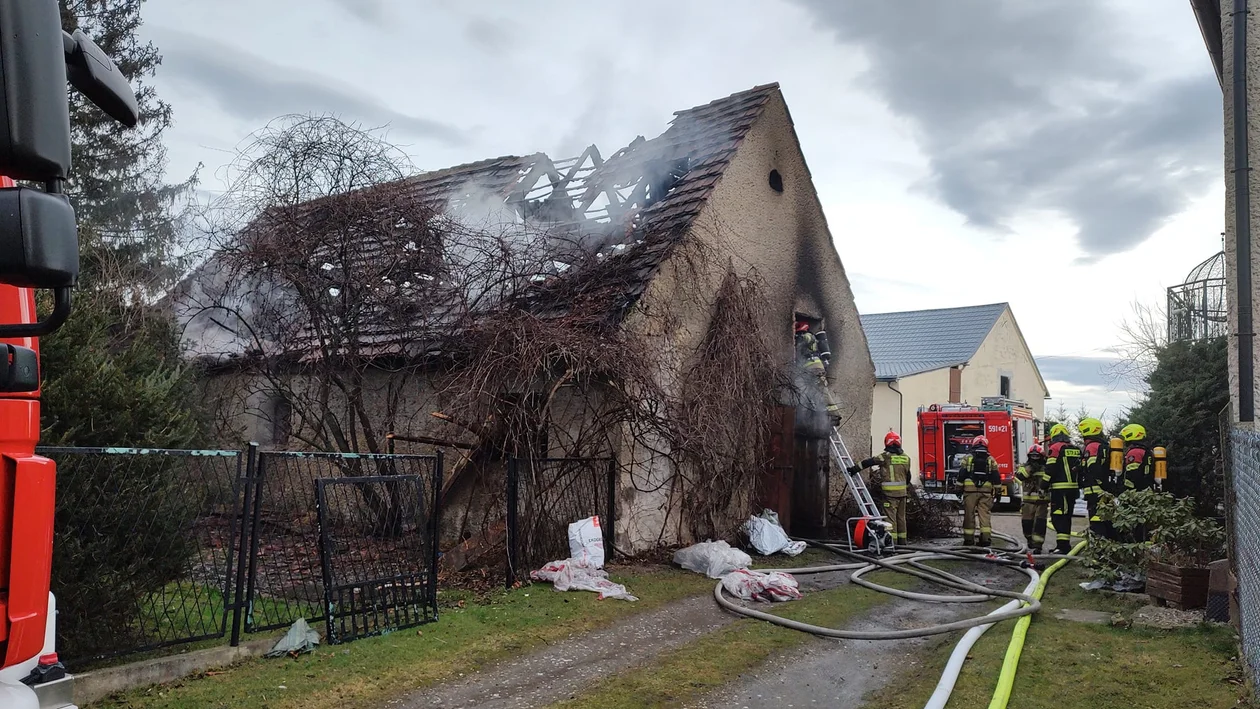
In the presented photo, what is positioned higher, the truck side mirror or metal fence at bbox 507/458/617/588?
the truck side mirror

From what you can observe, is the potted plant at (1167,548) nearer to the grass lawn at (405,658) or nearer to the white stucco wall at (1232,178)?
the white stucco wall at (1232,178)

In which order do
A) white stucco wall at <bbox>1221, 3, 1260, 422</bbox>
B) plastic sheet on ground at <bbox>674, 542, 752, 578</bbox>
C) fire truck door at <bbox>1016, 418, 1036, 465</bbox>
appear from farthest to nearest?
fire truck door at <bbox>1016, 418, 1036, 465</bbox>, plastic sheet on ground at <bbox>674, 542, 752, 578</bbox>, white stucco wall at <bbox>1221, 3, 1260, 422</bbox>

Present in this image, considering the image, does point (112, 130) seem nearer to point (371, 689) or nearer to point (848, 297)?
point (848, 297)

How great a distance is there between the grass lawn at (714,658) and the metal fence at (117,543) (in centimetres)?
283

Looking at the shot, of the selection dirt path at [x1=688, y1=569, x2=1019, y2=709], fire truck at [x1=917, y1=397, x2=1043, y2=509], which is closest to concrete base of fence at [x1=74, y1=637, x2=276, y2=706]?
dirt path at [x1=688, y1=569, x2=1019, y2=709]

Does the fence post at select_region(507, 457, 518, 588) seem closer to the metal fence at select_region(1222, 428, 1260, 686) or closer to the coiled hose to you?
the coiled hose

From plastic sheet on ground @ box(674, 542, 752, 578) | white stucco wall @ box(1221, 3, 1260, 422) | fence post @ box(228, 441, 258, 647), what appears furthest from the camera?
plastic sheet on ground @ box(674, 542, 752, 578)

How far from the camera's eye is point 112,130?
21109 millimetres

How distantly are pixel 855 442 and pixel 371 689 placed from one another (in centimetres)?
1093

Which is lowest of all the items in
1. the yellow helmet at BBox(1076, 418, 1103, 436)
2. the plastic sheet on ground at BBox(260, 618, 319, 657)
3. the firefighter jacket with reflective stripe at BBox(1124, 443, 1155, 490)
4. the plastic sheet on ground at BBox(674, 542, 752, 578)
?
the plastic sheet on ground at BBox(674, 542, 752, 578)

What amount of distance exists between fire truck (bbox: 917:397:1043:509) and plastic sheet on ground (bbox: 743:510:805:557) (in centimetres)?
1110

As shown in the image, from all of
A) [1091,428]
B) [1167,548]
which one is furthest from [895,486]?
[1167,548]

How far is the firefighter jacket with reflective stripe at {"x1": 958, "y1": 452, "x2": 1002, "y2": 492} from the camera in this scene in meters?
12.4

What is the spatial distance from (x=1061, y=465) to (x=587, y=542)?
695 centimetres
